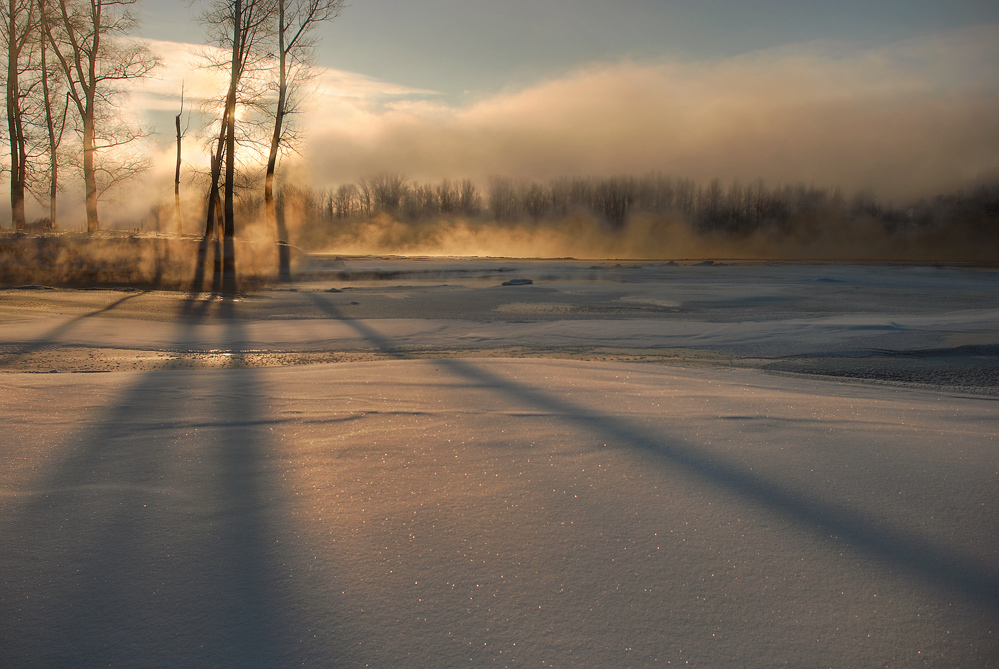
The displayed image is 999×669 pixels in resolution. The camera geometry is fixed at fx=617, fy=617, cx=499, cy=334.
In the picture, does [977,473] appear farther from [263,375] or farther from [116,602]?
[263,375]

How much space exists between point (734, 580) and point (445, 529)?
70cm

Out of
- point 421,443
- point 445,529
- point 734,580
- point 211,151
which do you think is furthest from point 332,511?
point 211,151

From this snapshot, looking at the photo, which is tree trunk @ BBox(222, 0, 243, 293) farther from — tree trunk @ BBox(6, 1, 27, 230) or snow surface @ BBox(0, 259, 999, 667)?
snow surface @ BBox(0, 259, 999, 667)

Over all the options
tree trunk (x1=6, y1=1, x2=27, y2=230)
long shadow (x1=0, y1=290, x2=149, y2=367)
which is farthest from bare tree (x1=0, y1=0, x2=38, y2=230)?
long shadow (x1=0, y1=290, x2=149, y2=367)

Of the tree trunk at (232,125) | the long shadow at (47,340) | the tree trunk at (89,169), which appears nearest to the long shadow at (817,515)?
the long shadow at (47,340)

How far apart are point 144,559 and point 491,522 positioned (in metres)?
0.83

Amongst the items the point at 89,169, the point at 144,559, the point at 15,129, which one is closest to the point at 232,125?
the point at 89,169

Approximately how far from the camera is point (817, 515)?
67.0 inches

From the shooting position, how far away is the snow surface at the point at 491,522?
1.20 metres

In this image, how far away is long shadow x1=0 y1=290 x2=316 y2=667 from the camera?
1.16 m

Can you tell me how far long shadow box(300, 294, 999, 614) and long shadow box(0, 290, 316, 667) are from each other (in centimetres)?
129

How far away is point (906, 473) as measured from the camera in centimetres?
199

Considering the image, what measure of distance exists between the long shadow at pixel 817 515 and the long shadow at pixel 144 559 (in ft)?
4.24

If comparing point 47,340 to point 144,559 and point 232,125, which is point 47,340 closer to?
point 144,559
